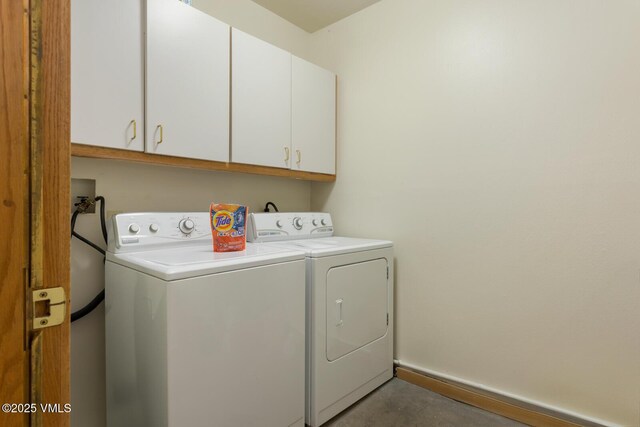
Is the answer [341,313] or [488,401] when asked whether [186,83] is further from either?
[488,401]

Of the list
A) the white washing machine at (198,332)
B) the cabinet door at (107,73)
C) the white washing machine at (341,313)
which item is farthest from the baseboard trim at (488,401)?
the cabinet door at (107,73)

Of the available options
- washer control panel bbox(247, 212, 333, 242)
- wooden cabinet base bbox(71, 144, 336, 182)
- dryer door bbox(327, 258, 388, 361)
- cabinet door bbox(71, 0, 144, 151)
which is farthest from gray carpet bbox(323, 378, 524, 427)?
cabinet door bbox(71, 0, 144, 151)

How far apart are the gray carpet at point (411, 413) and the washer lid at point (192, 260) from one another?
91 centimetres

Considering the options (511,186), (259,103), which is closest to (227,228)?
(259,103)

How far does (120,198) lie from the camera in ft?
5.29

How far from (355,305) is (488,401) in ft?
2.82

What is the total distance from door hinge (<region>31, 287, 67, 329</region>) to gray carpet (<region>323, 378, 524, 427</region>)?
1.45m

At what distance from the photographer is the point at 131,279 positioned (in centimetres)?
125

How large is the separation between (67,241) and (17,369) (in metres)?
0.20

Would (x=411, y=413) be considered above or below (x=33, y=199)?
below

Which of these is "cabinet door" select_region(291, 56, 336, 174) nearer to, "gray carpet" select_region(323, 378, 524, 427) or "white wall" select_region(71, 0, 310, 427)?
"white wall" select_region(71, 0, 310, 427)

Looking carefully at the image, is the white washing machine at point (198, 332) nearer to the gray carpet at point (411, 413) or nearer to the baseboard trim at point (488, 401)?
the gray carpet at point (411, 413)

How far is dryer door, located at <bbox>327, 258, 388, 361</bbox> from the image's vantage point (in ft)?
Result: 5.28

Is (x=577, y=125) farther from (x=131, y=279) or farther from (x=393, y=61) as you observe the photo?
(x=131, y=279)
